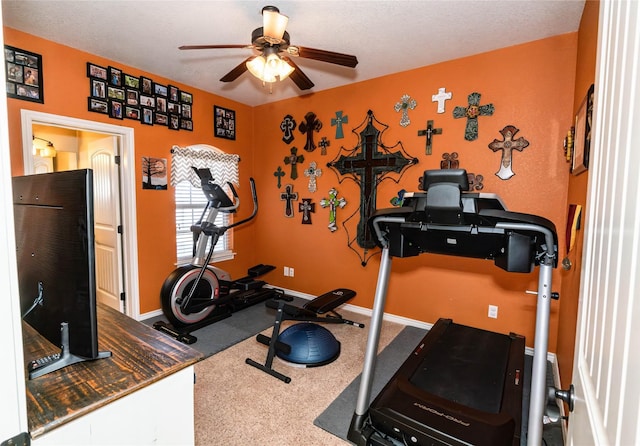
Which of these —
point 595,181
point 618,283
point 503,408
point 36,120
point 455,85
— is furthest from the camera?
point 455,85

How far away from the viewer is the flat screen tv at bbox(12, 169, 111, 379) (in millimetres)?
861

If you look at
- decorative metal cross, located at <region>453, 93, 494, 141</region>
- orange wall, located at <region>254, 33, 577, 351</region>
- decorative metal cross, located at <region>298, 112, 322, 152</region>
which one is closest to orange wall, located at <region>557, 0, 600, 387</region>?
orange wall, located at <region>254, 33, 577, 351</region>

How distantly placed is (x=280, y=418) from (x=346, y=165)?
2780 mm

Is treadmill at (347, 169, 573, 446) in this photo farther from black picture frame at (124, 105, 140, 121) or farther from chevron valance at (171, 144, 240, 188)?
black picture frame at (124, 105, 140, 121)

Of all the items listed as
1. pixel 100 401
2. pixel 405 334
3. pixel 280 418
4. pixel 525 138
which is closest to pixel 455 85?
pixel 525 138

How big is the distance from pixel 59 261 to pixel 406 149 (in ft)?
10.7

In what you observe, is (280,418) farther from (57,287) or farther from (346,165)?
(346,165)

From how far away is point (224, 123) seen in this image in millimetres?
4449

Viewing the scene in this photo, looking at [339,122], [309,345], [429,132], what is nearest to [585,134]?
[429,132]

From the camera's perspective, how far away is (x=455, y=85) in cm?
320

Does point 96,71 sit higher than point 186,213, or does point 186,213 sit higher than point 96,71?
point 96,71

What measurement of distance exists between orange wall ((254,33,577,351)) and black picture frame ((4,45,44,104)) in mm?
2592

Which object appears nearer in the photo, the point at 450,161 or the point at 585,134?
the point at 585,134

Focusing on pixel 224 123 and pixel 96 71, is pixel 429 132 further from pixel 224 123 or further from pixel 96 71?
pixel 96 71
